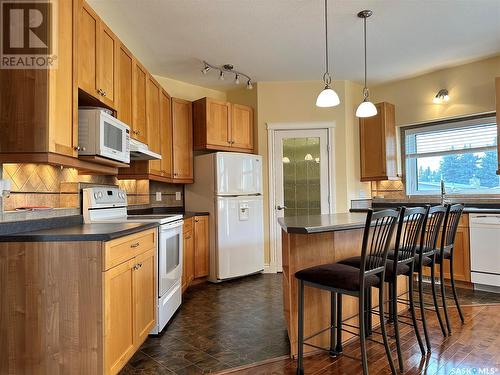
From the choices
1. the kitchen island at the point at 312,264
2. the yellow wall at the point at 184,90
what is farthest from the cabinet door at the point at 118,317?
the yellow wall at the point at 184,90

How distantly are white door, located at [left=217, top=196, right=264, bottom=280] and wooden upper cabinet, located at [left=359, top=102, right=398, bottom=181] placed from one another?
1669mm

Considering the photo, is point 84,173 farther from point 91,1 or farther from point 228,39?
point 228,39

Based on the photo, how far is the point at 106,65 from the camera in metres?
2.50

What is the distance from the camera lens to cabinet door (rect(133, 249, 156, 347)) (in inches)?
87.7

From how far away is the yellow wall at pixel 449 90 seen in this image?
13.4 ft

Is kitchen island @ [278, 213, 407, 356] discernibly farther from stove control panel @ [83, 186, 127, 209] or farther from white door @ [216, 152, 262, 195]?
white door @ [216, 152, 262, 195]

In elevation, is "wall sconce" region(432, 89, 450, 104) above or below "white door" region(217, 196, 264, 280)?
above

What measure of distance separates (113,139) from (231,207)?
2.07 m

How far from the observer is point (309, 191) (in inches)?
186

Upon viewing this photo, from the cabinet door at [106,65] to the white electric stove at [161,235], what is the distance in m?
0.80

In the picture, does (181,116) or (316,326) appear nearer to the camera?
(316,326)

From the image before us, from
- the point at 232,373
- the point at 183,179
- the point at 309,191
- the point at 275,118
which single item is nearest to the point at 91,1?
the point at 183,179

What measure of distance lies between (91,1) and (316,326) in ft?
10.1

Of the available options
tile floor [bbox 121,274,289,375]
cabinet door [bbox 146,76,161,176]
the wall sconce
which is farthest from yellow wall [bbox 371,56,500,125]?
cabinet door [bbox 146,76,161,176]
